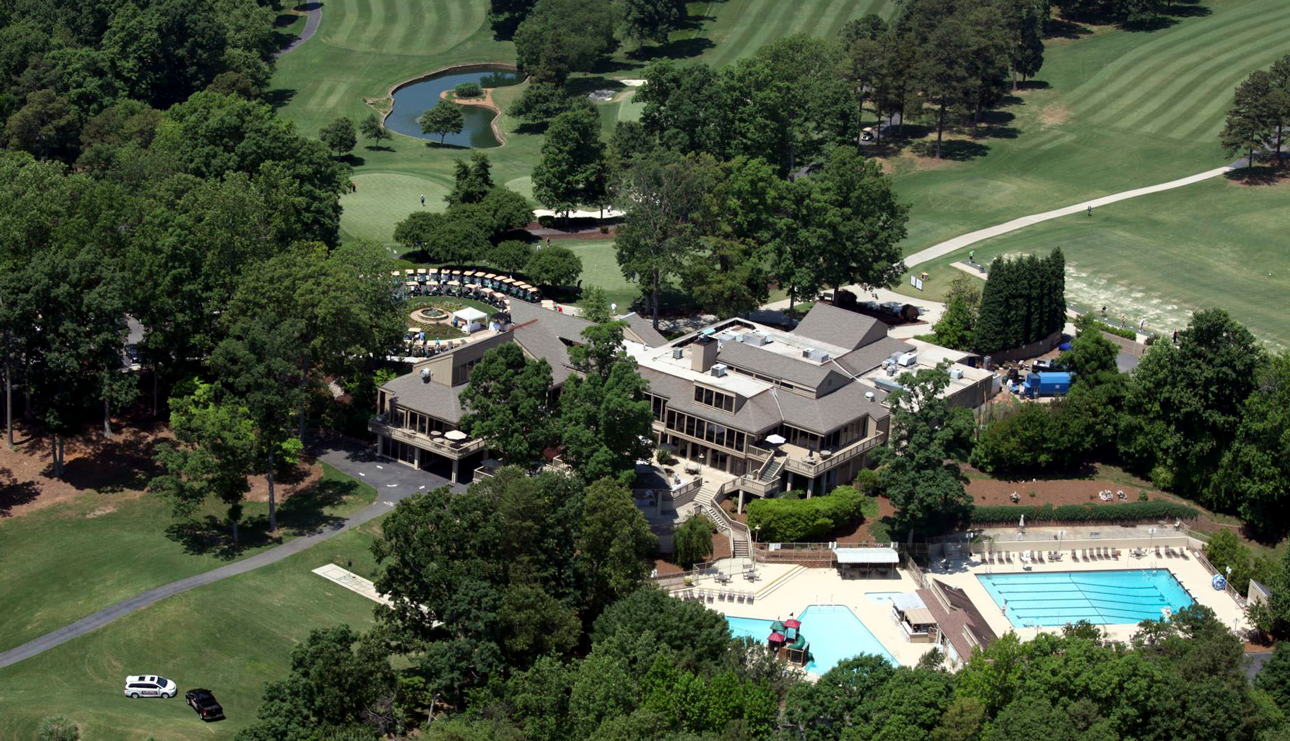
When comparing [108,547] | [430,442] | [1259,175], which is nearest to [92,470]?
[108,547]

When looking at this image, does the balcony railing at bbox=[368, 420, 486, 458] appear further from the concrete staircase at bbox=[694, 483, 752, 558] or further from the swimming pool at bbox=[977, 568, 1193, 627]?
the swimming pool at bbox=[977, 568, 1193, 627]

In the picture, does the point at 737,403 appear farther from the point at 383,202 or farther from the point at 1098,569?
the point at 383,202

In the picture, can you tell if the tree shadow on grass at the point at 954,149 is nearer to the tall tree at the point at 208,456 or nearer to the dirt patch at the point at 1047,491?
the dirt patch at the point at 1047,491

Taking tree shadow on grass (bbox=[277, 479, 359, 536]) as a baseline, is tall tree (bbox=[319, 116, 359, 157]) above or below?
above

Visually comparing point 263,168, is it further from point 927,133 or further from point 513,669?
point 927,133

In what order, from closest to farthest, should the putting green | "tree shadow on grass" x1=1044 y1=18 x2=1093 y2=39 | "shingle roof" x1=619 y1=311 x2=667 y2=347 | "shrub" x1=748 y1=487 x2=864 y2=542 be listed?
"shrub" x1=748 y1=487 x2=864 y2=542, "shingle roof" x1=619 y1=311 x2=667 y2=347, the putting green, "tree shadow on grass" x1=1044 y1=18 x2=1093 y2=39

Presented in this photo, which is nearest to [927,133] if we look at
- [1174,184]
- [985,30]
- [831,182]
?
[985,30]

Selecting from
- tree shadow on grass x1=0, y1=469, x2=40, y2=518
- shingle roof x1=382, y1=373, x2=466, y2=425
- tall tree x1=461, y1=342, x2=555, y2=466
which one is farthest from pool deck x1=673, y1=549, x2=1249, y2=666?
tree shadow on grass x1=0, y1=469, x2=40, y2=518
